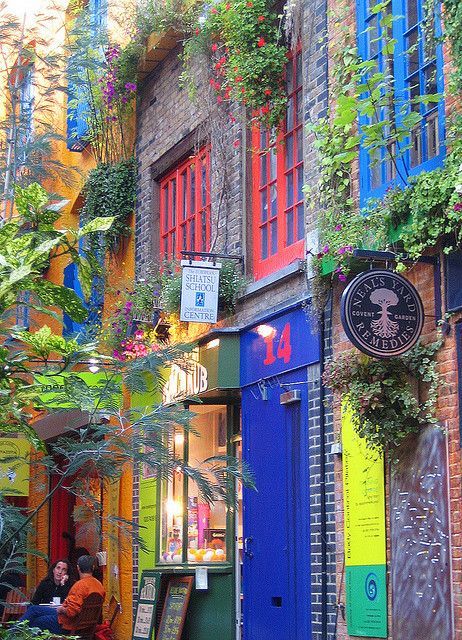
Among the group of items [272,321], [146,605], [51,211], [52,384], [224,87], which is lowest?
[146,605]

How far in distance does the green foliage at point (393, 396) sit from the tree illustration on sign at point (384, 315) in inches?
14.2

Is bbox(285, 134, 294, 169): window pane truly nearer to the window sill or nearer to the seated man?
the window sill

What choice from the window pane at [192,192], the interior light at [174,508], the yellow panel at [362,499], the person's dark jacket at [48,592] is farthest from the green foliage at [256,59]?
the person's dark jacket at [48,592]

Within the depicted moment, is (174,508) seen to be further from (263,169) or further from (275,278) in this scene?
(263,169)

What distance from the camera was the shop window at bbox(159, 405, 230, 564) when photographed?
42.1 ft

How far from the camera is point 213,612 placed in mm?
12547

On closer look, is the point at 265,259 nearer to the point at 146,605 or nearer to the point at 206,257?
the point at 206,257

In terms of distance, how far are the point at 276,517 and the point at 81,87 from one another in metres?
7.88

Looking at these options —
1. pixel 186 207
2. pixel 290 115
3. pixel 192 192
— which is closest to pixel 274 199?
pixel 290 115

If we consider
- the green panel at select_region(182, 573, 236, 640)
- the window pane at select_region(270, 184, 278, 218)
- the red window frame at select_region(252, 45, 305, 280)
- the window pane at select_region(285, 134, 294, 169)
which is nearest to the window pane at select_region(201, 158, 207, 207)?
the red window frame at select_region(252, 45, 305, 280)

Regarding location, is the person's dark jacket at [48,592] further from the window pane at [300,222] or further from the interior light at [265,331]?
the window pane at [300,222]

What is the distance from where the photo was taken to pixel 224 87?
12266 mm

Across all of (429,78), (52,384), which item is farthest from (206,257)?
(52,384)

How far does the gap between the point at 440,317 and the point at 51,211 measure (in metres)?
4.39
